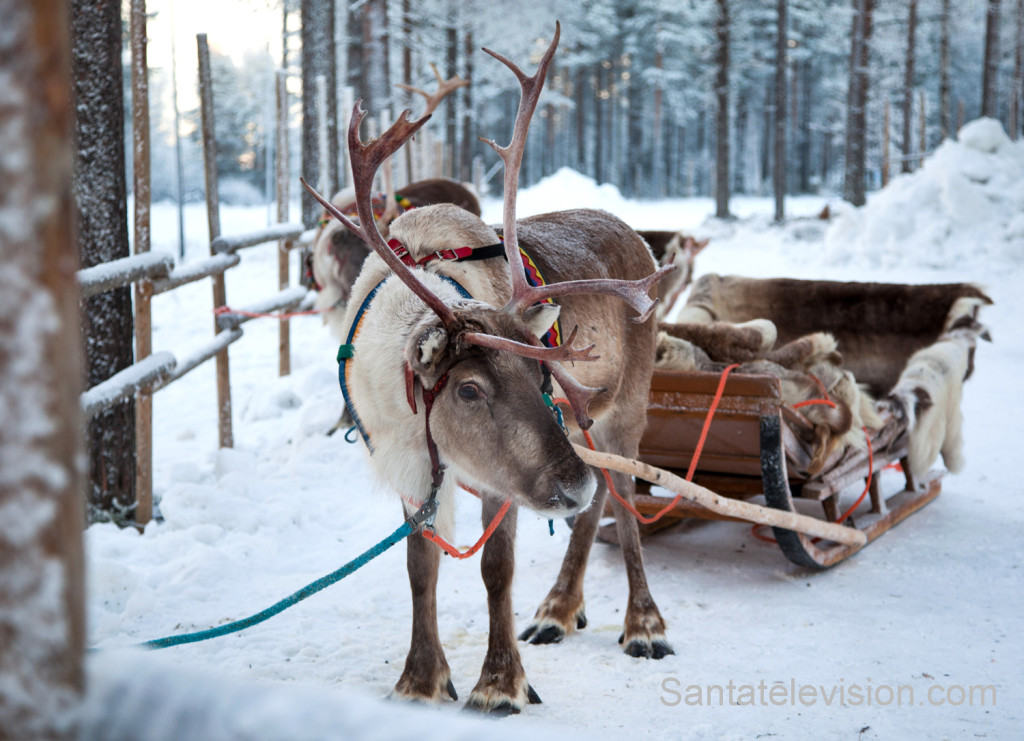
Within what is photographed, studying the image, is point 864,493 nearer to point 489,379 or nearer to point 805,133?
point 489,379

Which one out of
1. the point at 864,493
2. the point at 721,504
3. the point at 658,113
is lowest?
the point at 864,493

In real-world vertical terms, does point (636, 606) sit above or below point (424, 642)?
below

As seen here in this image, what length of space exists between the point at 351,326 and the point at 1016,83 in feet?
82.7

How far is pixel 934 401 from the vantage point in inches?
183

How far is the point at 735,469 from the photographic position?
4.08 meters

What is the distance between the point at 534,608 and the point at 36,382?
341 cm

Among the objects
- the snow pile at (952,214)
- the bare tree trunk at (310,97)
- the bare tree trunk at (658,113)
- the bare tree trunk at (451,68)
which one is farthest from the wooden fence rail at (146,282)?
the bare tree trunk at (658,113)

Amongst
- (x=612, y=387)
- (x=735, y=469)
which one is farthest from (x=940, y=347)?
(x=612, y=387)

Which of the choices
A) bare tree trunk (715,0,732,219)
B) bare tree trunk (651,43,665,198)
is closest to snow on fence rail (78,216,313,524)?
bare tree trunk (715,0,732,219)

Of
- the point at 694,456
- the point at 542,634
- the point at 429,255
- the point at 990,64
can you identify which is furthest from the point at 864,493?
the point at 990,64

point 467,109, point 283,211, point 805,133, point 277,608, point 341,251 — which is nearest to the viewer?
point 277,608

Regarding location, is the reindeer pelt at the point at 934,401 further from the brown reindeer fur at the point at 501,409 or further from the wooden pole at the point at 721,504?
the brown reindeer fur at the point at 501,409

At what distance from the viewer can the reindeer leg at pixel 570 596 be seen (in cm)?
343

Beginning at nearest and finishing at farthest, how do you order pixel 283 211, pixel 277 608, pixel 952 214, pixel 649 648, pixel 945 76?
pixel 277 608 < pixel 649 648 < pixel 283 211 < pixel 952 214 < pixel 945 76
